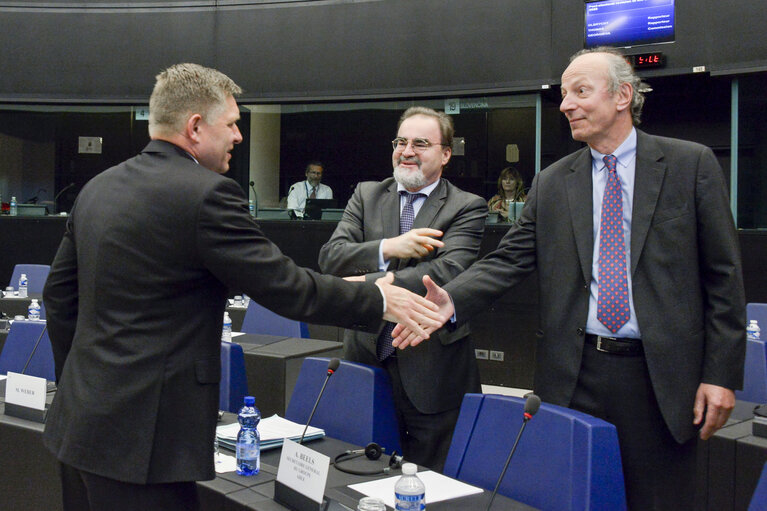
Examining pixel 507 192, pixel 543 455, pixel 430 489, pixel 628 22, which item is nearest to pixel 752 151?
pixel 628 22

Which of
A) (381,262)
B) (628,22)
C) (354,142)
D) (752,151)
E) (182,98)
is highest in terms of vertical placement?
(628,22)

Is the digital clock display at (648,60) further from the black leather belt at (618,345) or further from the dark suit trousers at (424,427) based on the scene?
the black leather belt at (618,345)

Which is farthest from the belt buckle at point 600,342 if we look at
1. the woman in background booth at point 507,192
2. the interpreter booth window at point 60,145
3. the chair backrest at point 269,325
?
the interpreter booth window at point 60,145

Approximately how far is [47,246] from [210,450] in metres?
7.57

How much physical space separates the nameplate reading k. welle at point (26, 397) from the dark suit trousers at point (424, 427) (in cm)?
119

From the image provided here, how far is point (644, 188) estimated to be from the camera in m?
2.12

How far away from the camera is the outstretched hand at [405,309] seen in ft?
6.28

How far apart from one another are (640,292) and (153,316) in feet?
4.19

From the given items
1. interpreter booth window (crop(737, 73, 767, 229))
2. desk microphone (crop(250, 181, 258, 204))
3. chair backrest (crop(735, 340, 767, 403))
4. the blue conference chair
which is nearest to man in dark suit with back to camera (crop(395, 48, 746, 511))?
chair backrest (crop(735, 340, 767, 403))

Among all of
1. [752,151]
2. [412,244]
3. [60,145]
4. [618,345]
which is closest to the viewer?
[618,345]

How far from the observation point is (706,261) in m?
2.03

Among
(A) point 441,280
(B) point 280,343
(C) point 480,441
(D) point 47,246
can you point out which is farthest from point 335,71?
(C) point 480,441

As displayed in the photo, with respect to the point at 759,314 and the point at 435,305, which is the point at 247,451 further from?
the point at 759,314

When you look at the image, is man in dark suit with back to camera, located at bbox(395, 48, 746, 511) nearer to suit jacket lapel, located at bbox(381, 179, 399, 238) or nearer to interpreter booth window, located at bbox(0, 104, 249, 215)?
suit jacket lapel, located at bbox(381, 179, 399, 238)
